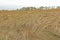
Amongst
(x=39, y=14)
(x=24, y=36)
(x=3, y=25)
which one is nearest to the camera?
(x=24, y=36)

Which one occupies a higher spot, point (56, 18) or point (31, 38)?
point (56, 18)

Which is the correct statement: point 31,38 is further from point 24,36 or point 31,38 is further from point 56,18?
point 56,18

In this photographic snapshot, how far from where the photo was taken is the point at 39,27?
1093 centimetres

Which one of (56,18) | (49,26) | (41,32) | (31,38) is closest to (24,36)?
(31,38)

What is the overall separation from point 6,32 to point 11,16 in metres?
2.01

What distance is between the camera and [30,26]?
11.0 metres

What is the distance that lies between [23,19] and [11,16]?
1.15 metres

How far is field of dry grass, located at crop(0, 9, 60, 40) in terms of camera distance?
10323mm

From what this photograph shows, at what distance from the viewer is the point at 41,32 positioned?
10.5 meters

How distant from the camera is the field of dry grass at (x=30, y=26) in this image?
10.3 metres

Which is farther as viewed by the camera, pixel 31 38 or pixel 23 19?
pixel 23 19

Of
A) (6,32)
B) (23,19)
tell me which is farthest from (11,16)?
(6,32)

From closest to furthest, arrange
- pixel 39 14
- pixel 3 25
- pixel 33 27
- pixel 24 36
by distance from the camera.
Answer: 1. pixel 24 36
2. pixel 33 27
3. pixel 3 25
4. pixel 39 14

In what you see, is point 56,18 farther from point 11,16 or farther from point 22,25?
point 11,16
